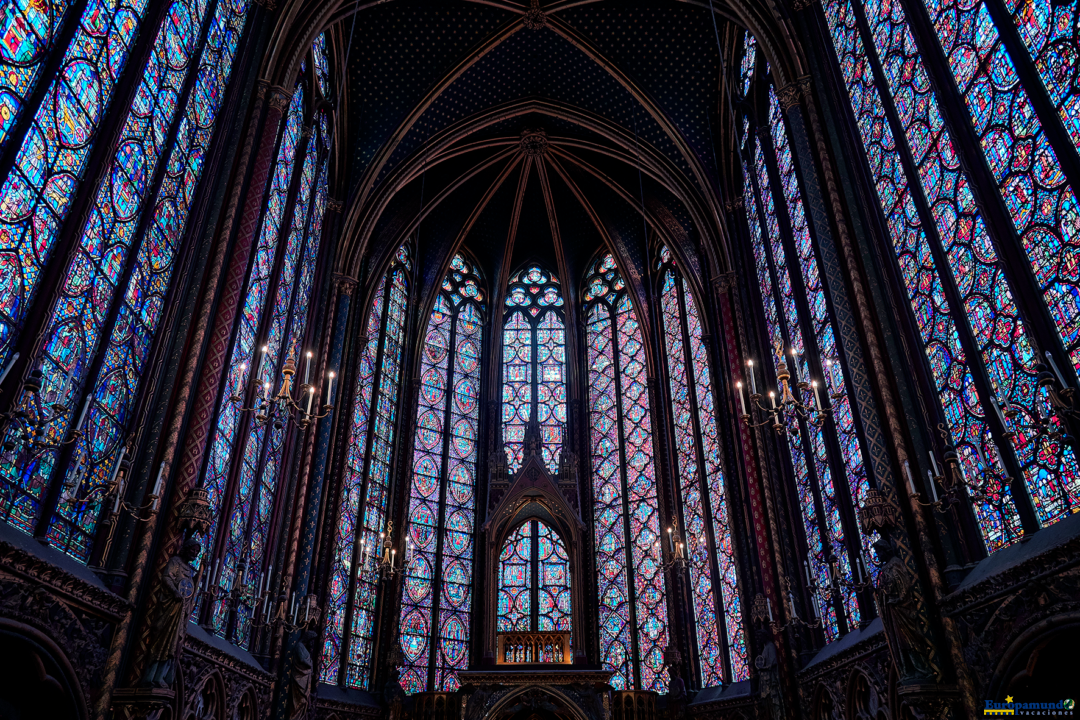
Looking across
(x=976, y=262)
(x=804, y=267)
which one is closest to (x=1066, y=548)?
(x=976, y=262)

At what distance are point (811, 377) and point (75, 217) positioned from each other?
10788 millimetres

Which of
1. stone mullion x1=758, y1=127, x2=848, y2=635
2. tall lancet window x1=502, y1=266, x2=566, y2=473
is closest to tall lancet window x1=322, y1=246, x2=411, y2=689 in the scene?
tall lancet window x1=502, y1=266, x2=566, y2=473

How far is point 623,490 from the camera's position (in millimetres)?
21031

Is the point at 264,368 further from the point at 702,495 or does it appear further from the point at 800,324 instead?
the point at 702,495

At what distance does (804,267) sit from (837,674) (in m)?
6.71

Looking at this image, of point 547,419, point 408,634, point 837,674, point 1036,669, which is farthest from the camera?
point 547,419

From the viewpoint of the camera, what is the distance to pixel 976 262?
28.3ft

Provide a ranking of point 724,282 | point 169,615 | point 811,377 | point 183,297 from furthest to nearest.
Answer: point 724,282 → point 811,377 → point 183,297 → point 169,615

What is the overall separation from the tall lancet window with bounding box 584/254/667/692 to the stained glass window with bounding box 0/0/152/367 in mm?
14547

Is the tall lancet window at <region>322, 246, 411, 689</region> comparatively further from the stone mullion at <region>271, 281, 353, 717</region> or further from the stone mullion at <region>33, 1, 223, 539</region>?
the stone mullion at <region>33, 1, 223, 539</region>

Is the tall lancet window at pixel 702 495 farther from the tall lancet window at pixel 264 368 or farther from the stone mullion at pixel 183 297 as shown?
the stone mullion at pixel 183 297

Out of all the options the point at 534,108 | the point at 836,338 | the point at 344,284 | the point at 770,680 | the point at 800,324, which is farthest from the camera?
the point at 534,108

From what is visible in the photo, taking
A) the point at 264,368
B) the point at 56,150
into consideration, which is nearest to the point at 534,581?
the point at 264,368

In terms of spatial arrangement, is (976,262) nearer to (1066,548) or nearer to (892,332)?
(892,332)
